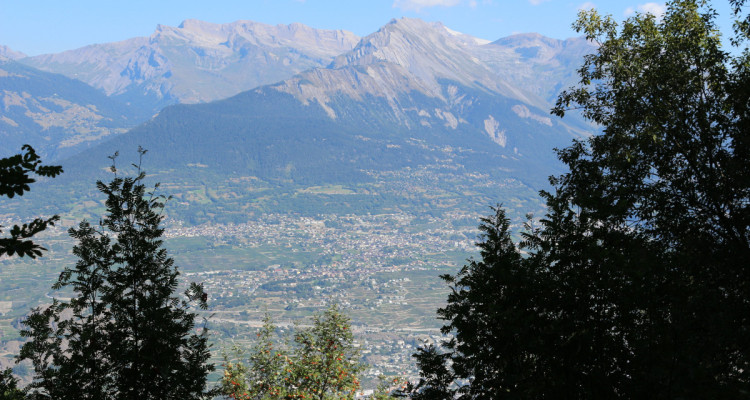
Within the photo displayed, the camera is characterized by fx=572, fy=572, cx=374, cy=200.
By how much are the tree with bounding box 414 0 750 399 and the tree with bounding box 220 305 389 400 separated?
8.47 metres

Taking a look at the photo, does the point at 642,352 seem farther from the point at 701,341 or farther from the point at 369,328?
the point at 369,328

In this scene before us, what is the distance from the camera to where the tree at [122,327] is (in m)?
9.77

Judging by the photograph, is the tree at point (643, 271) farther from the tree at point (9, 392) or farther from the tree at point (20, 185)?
the tree at point (9, 392)

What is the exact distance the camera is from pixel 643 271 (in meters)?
8.73

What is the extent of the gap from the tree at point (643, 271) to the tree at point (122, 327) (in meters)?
4.65

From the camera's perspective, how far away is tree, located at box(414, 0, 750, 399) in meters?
8.73

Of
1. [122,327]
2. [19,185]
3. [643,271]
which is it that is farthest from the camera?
[122,327]

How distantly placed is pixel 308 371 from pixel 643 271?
12.7m

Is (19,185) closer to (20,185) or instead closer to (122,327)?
(20,185)

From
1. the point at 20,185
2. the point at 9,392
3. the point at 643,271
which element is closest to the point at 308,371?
the point at 9,392

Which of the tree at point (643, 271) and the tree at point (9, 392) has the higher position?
the tree at point (643, 271)

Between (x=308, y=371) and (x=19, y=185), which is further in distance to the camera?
(x=308, y=371)

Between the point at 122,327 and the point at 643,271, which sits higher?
the point at 643,271

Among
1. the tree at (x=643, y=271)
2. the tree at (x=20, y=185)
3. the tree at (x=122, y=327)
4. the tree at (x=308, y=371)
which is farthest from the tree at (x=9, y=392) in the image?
the tree at (x=643, y=271)
